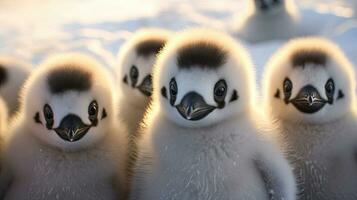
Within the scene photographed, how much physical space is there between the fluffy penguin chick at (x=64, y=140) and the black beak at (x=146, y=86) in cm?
61

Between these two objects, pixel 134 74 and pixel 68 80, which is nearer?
pixel 68 80

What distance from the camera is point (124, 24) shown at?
24.8ft

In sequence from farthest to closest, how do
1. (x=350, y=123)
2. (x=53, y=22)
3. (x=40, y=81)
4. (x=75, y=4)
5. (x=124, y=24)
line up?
1. (x=75, y=4)
2. (x=53, y=22)
3. (x=124, y=24)
4. (x=350, y=123)
5. (x=40, y=81)

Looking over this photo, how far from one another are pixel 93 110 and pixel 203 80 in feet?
1.75

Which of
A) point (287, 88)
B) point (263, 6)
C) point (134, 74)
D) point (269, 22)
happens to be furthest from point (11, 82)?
point (263, 6)

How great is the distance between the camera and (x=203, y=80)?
2.47 meters

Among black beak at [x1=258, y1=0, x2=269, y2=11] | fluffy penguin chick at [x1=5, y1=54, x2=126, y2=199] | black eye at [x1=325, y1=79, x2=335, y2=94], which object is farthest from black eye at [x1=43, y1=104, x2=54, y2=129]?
black beak at [x1=258, y1=0, x2=269, y2=11]

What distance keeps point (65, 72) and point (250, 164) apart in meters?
0.82

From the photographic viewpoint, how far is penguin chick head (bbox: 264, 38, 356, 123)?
2.87 meters

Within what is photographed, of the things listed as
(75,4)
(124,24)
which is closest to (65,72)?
(124,24)

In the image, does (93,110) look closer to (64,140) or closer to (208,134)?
(64,140)

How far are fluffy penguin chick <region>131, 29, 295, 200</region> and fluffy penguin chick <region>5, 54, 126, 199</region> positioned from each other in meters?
0.23

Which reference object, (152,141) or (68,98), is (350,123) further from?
(68,98)

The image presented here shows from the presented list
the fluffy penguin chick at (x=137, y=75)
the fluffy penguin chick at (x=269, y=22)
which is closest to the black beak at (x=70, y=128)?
the fluffy penguin chick at (x=137, y=75)
